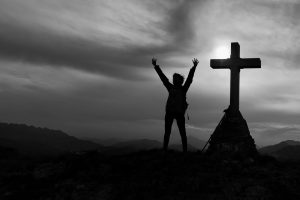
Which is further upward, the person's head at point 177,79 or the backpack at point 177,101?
the person's head at point 177,79

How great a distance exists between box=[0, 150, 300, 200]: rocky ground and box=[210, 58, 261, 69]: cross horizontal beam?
529cm

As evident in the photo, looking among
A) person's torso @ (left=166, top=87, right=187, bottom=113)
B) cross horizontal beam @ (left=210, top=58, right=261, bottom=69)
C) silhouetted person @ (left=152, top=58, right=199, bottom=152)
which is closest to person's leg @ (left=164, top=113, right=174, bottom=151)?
silhouetted person @ (left=152, top=58, right=199, bottom=152)

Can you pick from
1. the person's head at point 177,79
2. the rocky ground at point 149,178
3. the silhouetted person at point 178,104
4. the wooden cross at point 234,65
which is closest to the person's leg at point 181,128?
the silhouetted person at point 178,104

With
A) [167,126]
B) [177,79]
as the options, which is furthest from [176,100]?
[167,126]

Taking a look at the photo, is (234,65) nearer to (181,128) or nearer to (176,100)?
(176,100)

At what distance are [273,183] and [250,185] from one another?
759 mm

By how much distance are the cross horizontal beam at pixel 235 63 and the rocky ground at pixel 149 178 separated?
5.29 meters

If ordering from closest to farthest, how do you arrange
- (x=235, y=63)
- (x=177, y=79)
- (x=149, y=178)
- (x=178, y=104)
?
(x=149, y=178)
(x=178, y=104)
(x=177, y=79)
(x=235, y=63)

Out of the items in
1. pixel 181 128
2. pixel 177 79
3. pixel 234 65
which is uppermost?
pixel 234 65

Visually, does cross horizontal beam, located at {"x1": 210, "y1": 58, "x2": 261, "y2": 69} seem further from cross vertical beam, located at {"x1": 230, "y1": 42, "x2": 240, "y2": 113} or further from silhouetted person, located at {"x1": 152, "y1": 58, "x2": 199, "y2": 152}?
silhouetted person, located at {"x1": 152, "y1": 58, "x2": 199, "y2": 152}

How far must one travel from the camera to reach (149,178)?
38.7ft

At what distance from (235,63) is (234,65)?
10 cm

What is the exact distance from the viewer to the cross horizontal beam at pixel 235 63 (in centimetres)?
1819

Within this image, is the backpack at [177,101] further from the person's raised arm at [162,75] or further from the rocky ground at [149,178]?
the rocky ground at [149,178]
